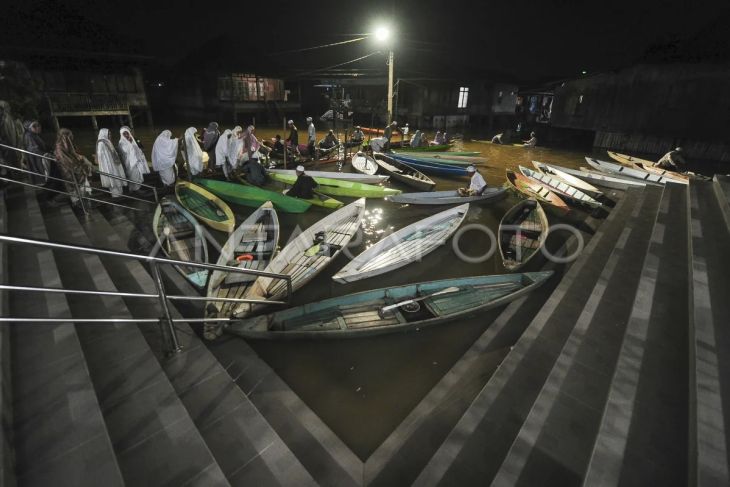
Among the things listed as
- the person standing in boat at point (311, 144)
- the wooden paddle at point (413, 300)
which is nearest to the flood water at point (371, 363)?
the wooden paddle at point (413, 300)

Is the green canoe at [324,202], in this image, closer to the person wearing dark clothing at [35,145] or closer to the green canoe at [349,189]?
the green canoe at [349,189]

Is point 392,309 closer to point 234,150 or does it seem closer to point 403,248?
point 403,248

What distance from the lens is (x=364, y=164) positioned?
17594mm

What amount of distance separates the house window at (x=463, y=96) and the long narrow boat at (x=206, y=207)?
1367 inches

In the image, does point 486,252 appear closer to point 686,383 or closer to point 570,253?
point 570,253

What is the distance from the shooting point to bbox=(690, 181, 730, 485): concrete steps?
2717mm

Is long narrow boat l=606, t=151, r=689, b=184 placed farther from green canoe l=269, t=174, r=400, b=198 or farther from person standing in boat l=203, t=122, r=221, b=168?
person standing in boat l=203, t=122, r=221, b=168

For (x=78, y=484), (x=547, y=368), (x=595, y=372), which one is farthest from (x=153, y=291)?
(x=595, y=372)

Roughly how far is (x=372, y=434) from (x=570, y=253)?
26.4 feet

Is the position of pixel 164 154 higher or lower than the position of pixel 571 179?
higher

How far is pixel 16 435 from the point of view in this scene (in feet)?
9.56

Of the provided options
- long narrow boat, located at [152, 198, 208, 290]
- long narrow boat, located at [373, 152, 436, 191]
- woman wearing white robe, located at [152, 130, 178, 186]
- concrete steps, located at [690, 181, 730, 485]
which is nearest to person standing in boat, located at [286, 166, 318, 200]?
long narrow boat, located at [152, 198, 208, 290]

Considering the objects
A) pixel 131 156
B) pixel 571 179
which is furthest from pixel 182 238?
pixel 571 179

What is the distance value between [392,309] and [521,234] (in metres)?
5.82
